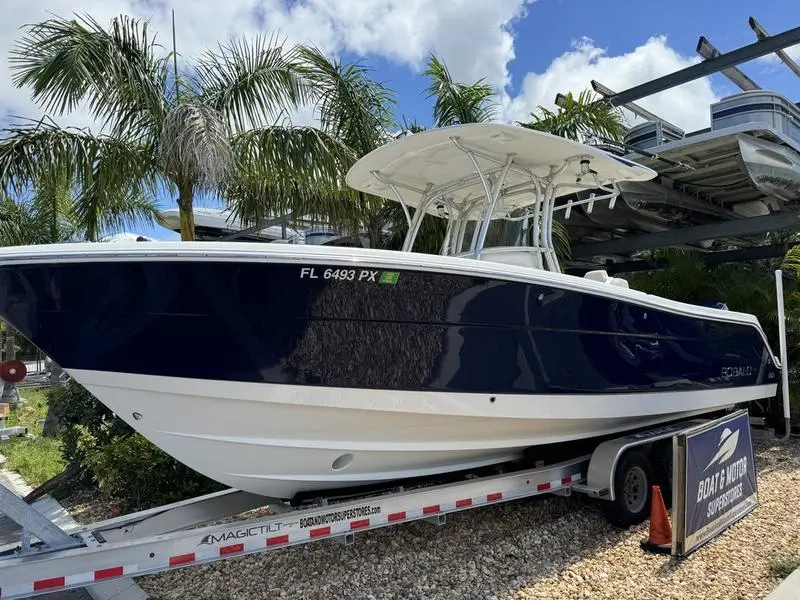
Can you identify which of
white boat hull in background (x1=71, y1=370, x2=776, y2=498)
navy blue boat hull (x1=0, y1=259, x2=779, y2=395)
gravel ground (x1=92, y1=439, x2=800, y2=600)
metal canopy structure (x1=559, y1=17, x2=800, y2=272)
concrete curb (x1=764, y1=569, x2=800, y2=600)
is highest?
metal canopy structure (x1=559, y1=17, x2=800, y2=272)

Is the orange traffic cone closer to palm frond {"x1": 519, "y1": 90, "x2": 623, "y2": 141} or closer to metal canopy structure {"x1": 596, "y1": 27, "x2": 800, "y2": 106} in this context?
palm frond {"x1": 519, "y1": 90, "x2": 623, "y2": 141}

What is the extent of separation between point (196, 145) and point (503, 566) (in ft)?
13.9

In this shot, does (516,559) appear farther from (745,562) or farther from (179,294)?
(179,294)

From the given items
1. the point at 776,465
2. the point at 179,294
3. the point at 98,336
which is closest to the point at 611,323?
the point at 179,294

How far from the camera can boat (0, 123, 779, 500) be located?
3.00 m

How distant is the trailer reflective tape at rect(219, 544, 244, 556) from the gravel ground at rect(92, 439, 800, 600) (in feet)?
1.66

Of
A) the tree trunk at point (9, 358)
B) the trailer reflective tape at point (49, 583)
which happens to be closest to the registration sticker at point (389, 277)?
the trailer reflective tape at point (49, 583)

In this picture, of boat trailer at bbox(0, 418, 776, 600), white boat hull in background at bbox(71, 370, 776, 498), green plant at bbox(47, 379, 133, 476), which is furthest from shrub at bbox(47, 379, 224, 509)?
white boat hull in background at bbox(71, 370, 776, 498)

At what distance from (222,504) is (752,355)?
522 cm

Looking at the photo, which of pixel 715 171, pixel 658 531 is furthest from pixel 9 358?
pixel 715 171

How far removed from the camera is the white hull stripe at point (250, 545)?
274 cm

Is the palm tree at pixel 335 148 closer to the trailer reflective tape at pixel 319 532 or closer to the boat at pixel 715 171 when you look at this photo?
the boat at pixel 715 171

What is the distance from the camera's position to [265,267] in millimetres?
3084

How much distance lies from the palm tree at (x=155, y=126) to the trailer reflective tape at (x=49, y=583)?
145 inches
